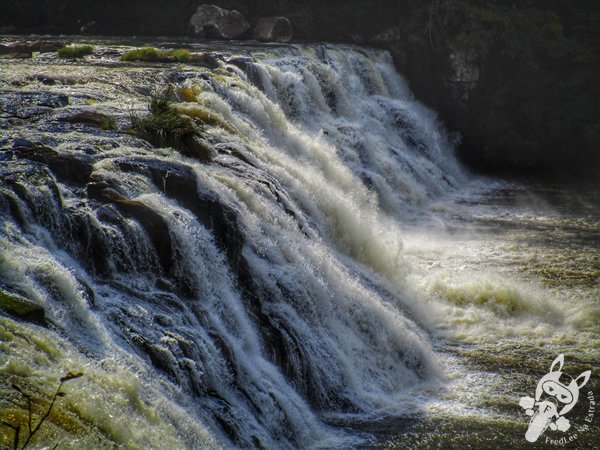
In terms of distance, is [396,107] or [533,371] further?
[396,107]

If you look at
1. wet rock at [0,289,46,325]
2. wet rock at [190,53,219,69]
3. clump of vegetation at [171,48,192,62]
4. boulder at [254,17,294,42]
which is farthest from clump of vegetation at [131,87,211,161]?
boulder at [254,17,294,42]

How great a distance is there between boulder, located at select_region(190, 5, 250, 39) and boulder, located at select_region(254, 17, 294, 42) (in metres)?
0.59

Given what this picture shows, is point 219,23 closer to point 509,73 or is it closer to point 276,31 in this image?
point 276,31

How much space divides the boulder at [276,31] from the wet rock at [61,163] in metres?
16.5

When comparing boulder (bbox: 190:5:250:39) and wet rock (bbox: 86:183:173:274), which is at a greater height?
boulder (bbox: 190:5:250:39)

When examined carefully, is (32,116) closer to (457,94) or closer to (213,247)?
(213,247)

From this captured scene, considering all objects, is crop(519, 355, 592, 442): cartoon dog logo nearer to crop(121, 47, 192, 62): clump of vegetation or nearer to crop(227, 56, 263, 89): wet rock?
crop(227, 56, 263, 89): wet rock

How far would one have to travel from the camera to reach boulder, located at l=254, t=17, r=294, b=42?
24.3 metres

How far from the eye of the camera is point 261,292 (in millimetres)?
8531

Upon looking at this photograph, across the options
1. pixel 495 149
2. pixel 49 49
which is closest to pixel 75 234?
pixel 49 49

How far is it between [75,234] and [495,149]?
57.1 feet

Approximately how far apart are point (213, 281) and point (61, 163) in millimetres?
2265

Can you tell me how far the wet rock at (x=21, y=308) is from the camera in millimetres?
5727

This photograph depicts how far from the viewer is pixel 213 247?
8.47m
